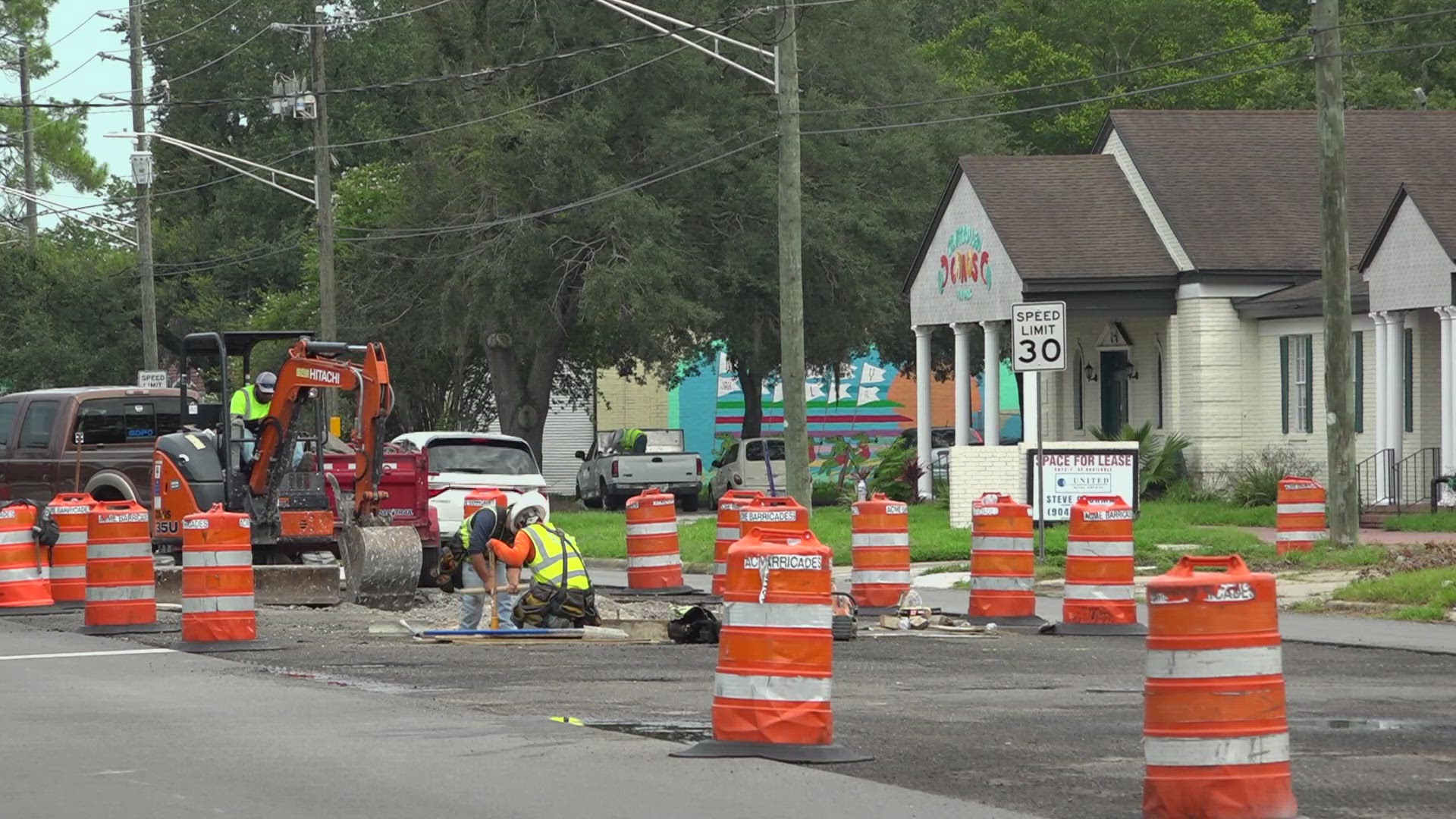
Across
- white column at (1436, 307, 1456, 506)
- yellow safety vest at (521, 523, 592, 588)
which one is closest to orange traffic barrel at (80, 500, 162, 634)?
yellow safety vest at (521, 523, 592, 588)

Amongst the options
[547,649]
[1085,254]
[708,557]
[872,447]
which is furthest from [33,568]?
[872,447]

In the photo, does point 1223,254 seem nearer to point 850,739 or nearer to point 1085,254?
point 1085,254

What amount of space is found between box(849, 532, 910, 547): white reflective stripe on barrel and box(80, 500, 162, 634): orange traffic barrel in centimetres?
667

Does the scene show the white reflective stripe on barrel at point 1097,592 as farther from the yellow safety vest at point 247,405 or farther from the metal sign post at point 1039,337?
the yellow safety vest at point 247,405

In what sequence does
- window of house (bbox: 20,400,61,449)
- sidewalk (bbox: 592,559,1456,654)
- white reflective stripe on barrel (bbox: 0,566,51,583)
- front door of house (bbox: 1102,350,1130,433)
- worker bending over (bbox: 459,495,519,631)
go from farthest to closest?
front door of house (bbox: 1102,350,1130,433)
window of house (bbox: 20,400,61,449)
white reflective stripe on barrel (bbox: 0,566,51,583)
worker bending over (bbox: 459,495,519,631)
sidewalk (bbox: 592,559,1456,654)

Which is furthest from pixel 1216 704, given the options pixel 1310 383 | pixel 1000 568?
pixel 1310 383

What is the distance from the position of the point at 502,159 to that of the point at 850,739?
116ft

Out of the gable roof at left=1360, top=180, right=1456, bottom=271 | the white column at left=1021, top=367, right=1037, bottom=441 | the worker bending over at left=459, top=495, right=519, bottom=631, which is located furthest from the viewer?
the white column at left=1021, top=367, right=1037, bottom=441

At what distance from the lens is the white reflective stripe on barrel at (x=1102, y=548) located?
18297 mm

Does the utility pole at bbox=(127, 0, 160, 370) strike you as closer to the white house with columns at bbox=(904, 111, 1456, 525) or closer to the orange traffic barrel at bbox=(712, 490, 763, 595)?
the white house with columns at bbox=(904, 111, 1456, 525)

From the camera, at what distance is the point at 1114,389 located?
4181 cm

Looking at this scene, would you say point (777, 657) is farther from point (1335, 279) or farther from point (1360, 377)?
point (1360, 377)

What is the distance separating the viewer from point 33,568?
21922 millimetres

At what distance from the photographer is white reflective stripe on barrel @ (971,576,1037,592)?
64.1 feet
